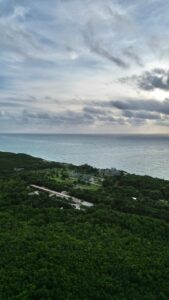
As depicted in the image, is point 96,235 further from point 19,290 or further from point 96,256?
point 19,290

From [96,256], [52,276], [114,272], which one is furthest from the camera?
[96,256]

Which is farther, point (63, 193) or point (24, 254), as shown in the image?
point (63, 193)

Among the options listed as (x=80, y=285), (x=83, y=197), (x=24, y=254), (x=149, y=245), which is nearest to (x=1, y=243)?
(x=24, y=254)

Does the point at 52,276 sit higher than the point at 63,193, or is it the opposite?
the point at 63,193

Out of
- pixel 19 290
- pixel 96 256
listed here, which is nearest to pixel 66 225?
pixel 96 256

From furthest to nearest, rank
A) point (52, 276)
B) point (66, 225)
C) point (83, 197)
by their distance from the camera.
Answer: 1. point (83, 197)
2. point (66, 225)
3. point (52, 276)

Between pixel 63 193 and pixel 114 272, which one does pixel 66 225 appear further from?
pixel 63 193
